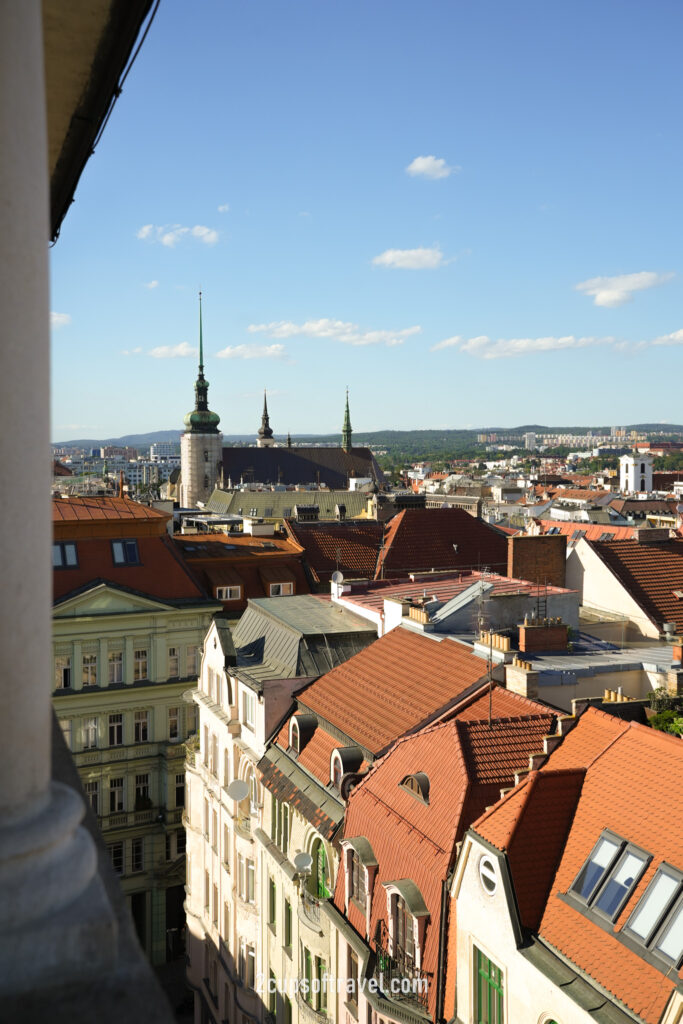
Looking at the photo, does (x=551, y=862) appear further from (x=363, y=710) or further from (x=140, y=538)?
(x=140, y=538)

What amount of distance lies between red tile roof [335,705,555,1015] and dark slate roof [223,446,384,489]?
16180 centimetres

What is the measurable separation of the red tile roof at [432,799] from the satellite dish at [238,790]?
7.11 m

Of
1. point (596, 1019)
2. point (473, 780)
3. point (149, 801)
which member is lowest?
point (149, 801)

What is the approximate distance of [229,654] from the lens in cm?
3033

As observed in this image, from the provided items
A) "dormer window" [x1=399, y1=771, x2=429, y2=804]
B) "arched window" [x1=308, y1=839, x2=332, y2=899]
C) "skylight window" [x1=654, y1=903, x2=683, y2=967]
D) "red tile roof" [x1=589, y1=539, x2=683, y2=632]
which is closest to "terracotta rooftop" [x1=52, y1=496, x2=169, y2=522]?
"red tile roof" [x1=589, y1=539, x2=683, y2=632]

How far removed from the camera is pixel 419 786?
18.1 m

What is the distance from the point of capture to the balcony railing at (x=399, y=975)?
16203 mm

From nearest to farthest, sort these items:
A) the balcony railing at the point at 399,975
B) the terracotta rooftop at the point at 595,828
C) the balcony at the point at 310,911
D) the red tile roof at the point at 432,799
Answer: the terracotta rooftop at the point at 595,828, the balcony railing at the point at 399,975, the red tile roof at the point at 432,799, the balcony at the point at 310,911

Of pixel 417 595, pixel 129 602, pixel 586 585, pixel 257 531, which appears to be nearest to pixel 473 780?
pixel 417 595

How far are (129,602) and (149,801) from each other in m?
8.91

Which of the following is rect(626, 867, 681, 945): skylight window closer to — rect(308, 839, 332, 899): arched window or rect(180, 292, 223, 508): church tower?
rect(308, 839, 332, 899): arched window

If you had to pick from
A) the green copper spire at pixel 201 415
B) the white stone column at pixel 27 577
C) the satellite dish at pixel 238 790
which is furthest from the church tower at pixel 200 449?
the white stone column at pixel 27 577

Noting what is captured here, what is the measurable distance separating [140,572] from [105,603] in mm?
2713

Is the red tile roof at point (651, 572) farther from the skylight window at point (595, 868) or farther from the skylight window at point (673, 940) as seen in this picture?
the skylight window at point (673, 940)
